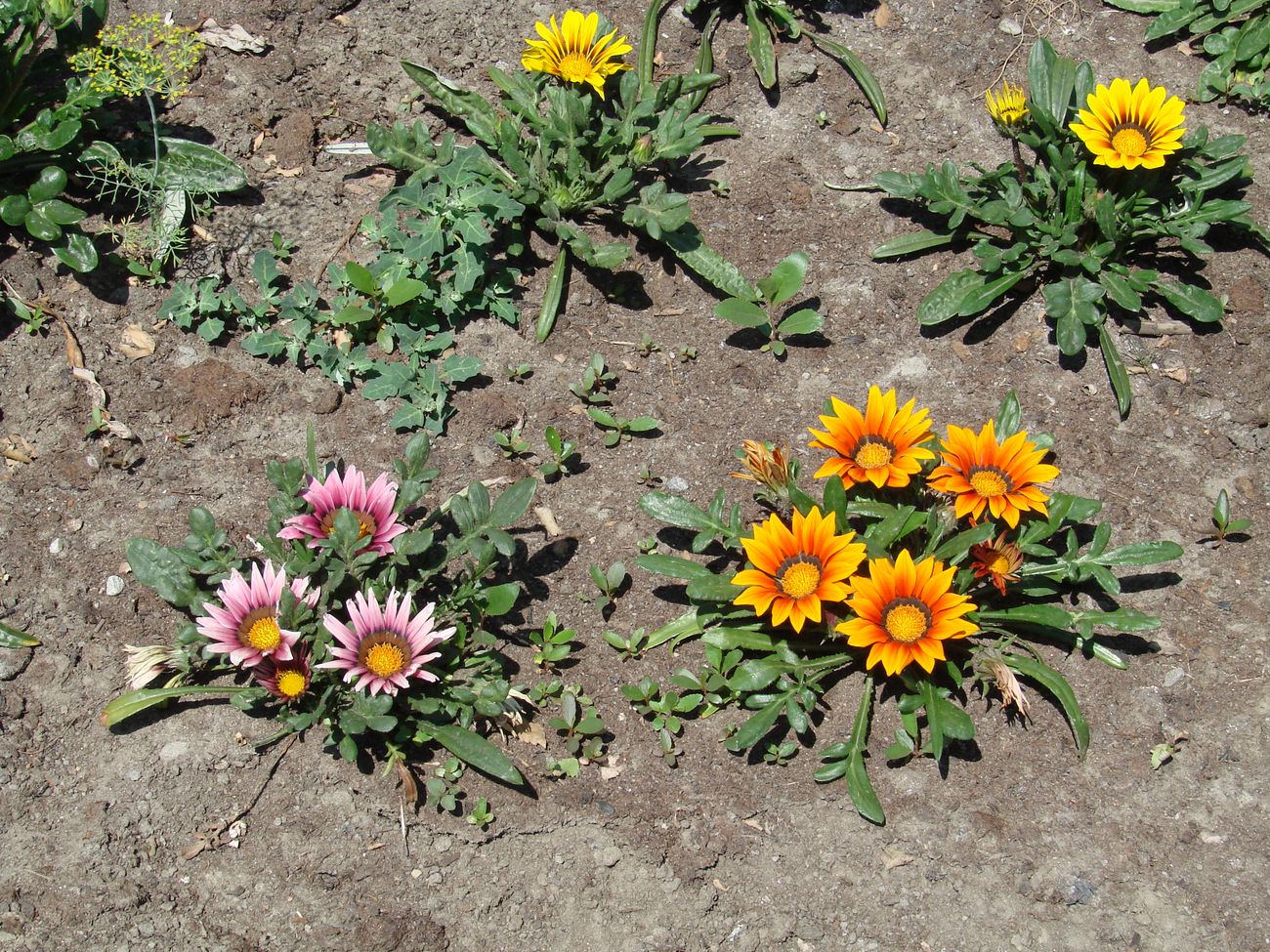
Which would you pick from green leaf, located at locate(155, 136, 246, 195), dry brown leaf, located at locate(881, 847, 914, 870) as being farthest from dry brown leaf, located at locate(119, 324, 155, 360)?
dry brown leaf, located at locate(881, 847, 914, 870)

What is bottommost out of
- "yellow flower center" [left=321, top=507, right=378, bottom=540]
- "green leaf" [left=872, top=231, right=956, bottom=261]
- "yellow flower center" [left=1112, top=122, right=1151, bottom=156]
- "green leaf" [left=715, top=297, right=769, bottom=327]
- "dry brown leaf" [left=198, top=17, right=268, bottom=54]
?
"yellow flower center" [left=321, top=507, right=378, bottom=540]

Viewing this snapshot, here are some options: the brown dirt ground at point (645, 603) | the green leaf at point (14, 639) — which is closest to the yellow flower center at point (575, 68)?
the brown dirt ground at point (645, 603)

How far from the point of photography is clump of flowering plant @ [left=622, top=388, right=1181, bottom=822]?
2.66 metres

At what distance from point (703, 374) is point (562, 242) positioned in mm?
649

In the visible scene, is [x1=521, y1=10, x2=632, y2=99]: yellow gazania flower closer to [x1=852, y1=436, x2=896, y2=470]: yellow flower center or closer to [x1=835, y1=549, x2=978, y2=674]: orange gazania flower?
[x1=852, y1=436, x2=896, y2=470]: yellow flower center

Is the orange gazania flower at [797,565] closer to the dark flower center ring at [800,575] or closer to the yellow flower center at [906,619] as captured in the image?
the dark flower center ring at [800,575]

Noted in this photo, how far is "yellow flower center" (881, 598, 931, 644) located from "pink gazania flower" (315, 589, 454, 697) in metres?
1.05

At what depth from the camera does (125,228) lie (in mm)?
3389

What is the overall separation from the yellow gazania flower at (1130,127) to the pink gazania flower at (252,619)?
103 inches

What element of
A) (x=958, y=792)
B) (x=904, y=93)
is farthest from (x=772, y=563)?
(x=904, y=93)

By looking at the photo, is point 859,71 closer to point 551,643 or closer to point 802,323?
point 802,323

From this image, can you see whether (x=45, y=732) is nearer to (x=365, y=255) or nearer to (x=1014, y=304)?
(x=365, y=255)

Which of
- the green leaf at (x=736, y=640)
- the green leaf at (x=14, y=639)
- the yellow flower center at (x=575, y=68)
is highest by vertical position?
the yellow flower center at (x=575, y=68)

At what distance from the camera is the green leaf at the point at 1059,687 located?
2.72 m
